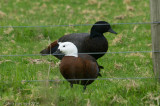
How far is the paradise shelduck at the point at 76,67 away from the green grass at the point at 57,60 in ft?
0.47

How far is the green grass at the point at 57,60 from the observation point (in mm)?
4887

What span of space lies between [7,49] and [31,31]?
138cm

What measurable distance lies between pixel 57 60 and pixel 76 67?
2.73m

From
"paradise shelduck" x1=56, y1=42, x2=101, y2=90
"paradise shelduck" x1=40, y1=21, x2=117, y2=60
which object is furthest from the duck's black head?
"paradise shelduck" x1=56, y1=42, x2=101, y2=90

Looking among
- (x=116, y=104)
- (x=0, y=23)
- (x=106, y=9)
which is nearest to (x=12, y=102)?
(x=116, y=104)

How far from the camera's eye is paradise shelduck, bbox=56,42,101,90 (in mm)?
5387

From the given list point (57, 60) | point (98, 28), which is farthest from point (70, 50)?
point (57, 60)

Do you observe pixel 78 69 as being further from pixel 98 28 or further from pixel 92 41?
pixel 98 28

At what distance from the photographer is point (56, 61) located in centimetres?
799

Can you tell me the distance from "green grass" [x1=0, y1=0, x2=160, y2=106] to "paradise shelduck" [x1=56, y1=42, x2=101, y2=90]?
143mm

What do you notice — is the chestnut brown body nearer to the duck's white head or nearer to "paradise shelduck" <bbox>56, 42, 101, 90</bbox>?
"paradise shelduck" <bbox>56, 42, 101, 90</bbox>

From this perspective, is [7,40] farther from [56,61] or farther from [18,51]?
[56,61]

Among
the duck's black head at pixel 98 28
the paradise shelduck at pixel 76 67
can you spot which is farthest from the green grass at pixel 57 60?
the duck's black head at pixel 98 28

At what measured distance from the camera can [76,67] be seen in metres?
5.38
